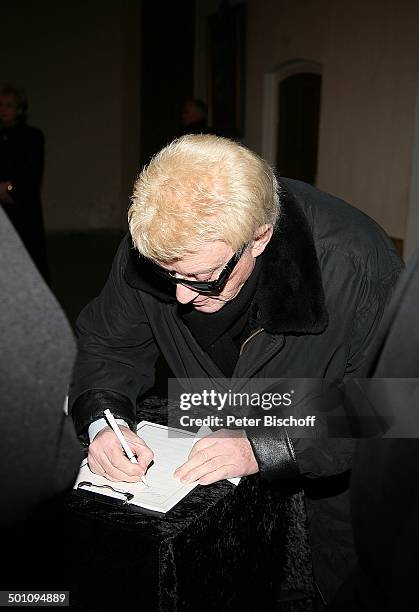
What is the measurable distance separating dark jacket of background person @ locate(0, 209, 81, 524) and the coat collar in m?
1.23

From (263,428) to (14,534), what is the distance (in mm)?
1042

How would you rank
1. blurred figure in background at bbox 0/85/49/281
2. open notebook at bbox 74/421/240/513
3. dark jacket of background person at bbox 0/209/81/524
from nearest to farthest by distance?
dark jacket of background person at bbox 0/209/81/524, open notebook at bbox 74/421/240/513, blurred figure in background at bbox 0/85/49/281

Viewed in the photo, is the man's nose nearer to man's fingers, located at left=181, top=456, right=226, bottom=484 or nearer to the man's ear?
the man's ear

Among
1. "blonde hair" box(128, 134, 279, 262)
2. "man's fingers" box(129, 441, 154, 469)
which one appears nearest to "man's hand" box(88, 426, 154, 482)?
"man's fingers" box(129, 441, 154, 469)

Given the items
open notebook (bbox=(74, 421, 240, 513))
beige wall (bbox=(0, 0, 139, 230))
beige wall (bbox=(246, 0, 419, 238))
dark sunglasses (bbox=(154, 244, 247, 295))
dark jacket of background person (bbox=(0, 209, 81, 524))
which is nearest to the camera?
dark jacket of background person (bbox=(0, 209, 81, 524))

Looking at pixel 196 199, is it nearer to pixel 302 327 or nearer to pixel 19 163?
pixel 302 327

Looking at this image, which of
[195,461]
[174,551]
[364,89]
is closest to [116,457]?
[195,461]

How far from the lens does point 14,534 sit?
936 millimetres

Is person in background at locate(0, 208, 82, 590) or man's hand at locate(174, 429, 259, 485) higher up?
person in background at locate(0, 208, 82, 590)

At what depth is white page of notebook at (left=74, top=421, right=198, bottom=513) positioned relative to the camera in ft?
5.47

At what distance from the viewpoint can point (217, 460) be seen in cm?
177

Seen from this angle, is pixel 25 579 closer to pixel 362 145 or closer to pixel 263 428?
pixel 263 428

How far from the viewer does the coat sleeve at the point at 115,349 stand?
2.12m

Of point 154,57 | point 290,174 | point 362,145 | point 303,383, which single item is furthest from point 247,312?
point 154,57
